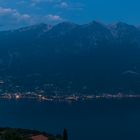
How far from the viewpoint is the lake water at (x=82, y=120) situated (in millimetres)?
72125

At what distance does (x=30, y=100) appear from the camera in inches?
5379

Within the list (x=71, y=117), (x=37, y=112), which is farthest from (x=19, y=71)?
(x=71, y=117)

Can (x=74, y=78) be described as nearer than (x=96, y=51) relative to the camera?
Yes

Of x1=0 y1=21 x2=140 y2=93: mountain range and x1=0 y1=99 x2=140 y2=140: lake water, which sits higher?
x1=0 y1=21 x2=140 y2=93: mountain range

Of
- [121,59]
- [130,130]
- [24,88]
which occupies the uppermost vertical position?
[121,59]

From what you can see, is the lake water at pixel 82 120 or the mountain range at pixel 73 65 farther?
the mountain range at pixel 73 65

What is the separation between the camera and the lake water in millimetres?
72125

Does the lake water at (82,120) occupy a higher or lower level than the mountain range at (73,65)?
lower

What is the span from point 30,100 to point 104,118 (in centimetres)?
4707

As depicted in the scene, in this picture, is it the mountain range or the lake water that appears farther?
the mountain range

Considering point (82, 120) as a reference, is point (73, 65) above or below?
above

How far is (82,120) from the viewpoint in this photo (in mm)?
89438

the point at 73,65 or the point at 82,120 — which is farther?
the point at 73,65

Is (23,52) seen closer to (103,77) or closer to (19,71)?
(19,71)
